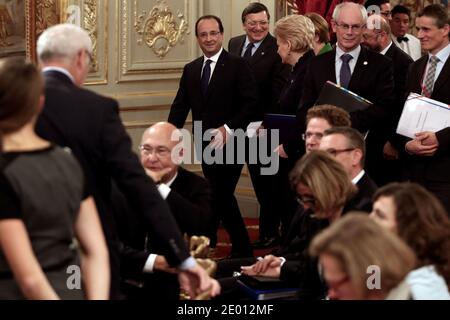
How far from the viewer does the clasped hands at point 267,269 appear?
14.3 ft

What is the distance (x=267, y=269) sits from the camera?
436 centimetres

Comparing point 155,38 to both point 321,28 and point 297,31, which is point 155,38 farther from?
point 297,31

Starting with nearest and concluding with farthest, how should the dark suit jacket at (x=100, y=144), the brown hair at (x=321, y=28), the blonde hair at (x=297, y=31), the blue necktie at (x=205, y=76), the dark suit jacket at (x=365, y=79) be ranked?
the dark suit jacket at (x=100, y=144) < the dark suit jacket at (x=365, y=79) < the blonde hair at (x=297, y=31) < the brown hair at (x=321, y=28) < the blue necktie at (x=205, y=76)

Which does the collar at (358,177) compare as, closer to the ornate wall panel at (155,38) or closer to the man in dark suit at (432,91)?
the man in dark suit at (432,91)

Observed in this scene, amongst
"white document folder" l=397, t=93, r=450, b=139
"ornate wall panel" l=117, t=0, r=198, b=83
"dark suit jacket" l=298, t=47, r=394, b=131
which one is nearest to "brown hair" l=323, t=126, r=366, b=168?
"white document folder" l=397, t=93, r=450, b=139

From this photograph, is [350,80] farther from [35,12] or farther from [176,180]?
[35,12]

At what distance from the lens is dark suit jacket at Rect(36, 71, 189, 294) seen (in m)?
3.30

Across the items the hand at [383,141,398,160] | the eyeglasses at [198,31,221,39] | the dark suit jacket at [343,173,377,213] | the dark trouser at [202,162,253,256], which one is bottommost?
the dark trouser at [202,162,253,256]

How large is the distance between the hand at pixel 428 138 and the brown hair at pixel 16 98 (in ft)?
11.6

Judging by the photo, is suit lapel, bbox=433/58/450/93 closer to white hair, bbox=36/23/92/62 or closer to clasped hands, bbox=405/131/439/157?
clasped hands, bbox=405/131/439/157

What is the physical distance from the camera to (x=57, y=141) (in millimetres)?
3301

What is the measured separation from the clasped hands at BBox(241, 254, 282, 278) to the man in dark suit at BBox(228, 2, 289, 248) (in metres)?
3.16

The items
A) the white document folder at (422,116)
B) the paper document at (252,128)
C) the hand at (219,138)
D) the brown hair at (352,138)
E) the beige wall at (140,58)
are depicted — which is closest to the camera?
the brown hair at (352,138)

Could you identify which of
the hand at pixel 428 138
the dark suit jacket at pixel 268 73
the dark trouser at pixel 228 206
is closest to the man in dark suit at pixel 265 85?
the dark suit jacket at pixel 268 73
